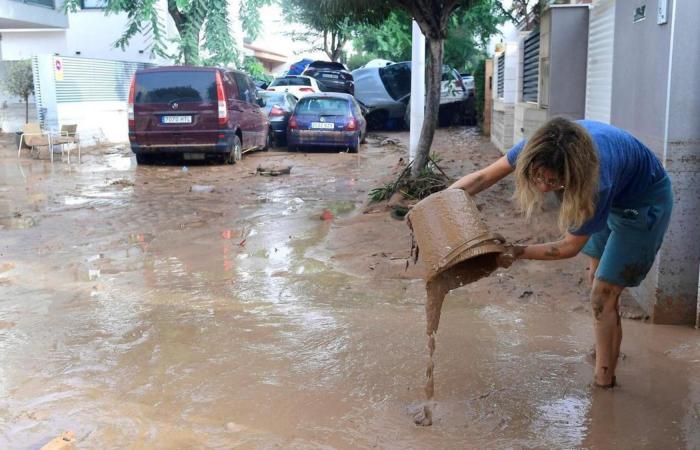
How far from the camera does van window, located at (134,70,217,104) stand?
13.0 metres

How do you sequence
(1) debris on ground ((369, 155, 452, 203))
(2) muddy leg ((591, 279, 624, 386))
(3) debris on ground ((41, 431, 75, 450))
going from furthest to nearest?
(1) debris on ground ((369, 155, 452, 203)) < (2) muddy leg ((591, 279, 624, 386)) < (3) debris on ground ((41, 431, 75, 450))

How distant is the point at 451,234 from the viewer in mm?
3184

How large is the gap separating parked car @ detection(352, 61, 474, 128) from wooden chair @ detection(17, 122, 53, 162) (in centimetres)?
970

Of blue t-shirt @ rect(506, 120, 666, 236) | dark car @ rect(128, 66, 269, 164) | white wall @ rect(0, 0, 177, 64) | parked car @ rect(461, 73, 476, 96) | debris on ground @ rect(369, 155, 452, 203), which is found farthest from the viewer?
white wall @ rect(0, 0, 177, 64)

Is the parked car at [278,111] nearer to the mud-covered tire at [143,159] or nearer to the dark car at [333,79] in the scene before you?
the mud-covered tire at [143,159]

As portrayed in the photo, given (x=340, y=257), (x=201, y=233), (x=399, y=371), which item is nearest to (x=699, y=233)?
(x=399, y=371)

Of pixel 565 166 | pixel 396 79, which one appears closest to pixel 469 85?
pixel 396 79

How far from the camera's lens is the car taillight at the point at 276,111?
57.9ft

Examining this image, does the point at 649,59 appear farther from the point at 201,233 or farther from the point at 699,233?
the point at 201,233

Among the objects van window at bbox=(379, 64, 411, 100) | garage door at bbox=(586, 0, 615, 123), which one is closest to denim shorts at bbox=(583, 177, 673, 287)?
garage door at bbox=(586, 0, 615, 123)

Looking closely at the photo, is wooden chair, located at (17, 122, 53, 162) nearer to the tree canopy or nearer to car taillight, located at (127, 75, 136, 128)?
car taillight, located at (127, 75, 136, 128)

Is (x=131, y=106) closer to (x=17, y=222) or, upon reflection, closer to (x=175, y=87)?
(x=175, y=87)

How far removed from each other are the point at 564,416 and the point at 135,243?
5188 mm

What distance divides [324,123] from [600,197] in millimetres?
12966
